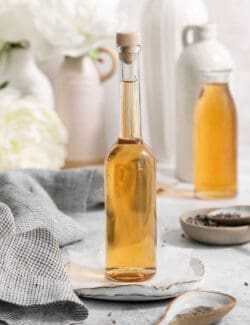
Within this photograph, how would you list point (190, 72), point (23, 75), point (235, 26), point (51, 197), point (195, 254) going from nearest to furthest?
point (195, 254) < point (51, 197) < point (190, 72) < point (23, 75) < point (235, 26)

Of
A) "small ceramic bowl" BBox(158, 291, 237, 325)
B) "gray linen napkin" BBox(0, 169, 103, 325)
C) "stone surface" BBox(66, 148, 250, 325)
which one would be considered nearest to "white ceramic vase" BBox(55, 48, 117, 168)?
"stone surface" BBox(66, 148, 250, 325)

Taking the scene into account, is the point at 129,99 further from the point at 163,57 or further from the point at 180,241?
the point at 163,57

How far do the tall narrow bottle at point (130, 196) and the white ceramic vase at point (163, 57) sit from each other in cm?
89

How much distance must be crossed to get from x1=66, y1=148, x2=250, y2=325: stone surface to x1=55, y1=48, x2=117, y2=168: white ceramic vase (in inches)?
13.8

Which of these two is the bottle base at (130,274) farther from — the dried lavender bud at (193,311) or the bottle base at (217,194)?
the bottle base at (217,194)

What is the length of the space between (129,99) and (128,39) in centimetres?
7

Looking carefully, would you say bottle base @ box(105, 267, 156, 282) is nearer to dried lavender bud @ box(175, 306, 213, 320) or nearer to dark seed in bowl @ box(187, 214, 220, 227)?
dried lavender bud @ box(175, 306, 213, 320)

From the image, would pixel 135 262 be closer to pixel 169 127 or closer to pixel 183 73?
pixel 183 73

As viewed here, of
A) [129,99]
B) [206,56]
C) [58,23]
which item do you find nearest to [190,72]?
[206,56]

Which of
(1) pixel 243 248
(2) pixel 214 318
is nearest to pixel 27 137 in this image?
(1) pixel 243 248

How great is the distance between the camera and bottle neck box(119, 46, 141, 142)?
0.96 m

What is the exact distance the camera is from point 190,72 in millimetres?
1644

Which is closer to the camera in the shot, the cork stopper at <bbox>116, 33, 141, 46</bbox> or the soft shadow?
the cork stopper at <bbox>116, 33, 141, 46</bbox>

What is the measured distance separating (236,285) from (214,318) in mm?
156
